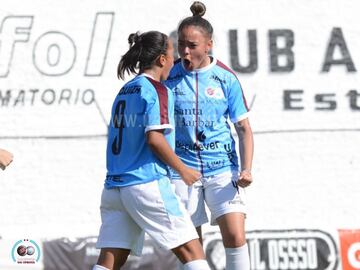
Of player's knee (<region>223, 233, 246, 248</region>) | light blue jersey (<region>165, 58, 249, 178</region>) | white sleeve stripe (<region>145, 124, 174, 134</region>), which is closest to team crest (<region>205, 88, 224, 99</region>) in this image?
light blue jersey (<region>165, 58, 249, 178</region>)

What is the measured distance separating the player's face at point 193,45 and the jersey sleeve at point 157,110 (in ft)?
2.32

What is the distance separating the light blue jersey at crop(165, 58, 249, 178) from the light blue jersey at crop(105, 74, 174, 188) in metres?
0.63

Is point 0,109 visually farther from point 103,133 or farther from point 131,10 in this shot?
point 131,10

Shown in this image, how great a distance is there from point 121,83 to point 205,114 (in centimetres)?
318

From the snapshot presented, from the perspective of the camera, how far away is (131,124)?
4.91 metres

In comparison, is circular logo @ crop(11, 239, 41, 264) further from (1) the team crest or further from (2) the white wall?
(1) the team crest

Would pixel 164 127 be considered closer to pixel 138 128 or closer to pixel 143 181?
pixel 138 128

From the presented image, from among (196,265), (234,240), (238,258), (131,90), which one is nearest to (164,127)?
(131,90)

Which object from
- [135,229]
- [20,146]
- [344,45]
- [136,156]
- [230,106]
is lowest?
[135,229]

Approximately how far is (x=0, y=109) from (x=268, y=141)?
2.45 metres

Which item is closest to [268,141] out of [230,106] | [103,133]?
[103,133]

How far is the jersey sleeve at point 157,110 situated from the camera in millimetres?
4848

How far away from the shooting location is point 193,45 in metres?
5.58

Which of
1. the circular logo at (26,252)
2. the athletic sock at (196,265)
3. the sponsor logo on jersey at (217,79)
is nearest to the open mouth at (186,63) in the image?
the sponsor logo on jersey at (217,79)
